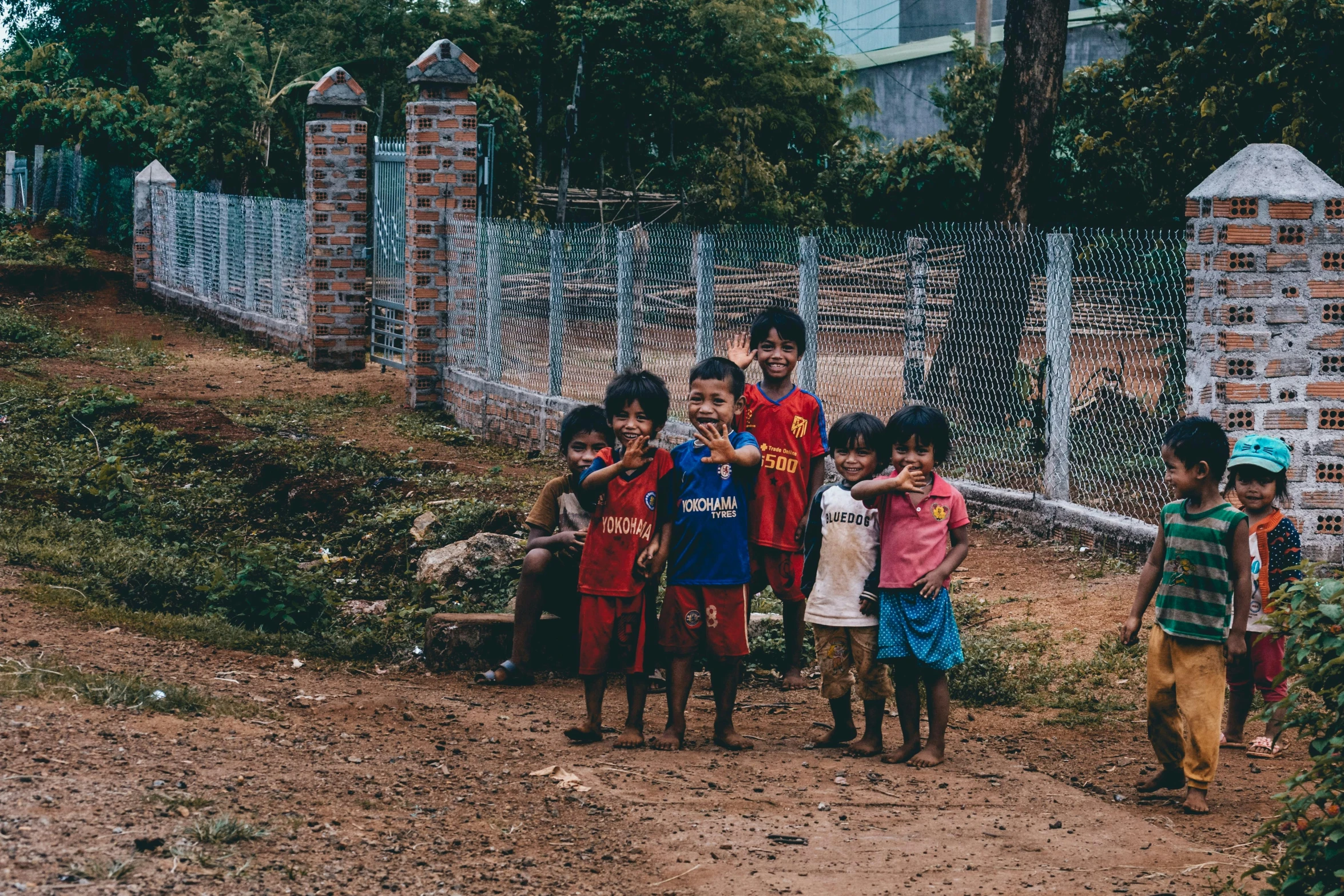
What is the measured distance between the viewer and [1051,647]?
648 cm

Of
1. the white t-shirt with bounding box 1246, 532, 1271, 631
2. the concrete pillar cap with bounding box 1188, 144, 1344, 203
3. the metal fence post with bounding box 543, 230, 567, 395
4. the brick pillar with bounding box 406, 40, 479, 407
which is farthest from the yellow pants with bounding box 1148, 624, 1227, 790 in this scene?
the brick pillar with bounding box 406, 40, 479, 407

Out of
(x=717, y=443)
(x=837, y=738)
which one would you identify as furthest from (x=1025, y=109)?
(x=837, y=738)

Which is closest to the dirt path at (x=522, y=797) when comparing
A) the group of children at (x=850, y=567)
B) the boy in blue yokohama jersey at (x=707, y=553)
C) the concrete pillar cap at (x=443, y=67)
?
the group of children at (x=850, y=567)

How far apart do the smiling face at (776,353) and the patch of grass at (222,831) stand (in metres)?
2.65

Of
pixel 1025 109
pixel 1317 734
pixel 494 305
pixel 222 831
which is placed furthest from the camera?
pixel 494 305

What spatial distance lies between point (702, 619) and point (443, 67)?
9173 millimetres

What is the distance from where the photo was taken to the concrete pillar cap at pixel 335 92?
1622 centimetres

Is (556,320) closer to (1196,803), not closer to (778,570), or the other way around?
(778,570)

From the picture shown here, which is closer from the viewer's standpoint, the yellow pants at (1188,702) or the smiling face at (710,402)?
the yellow pants at (1188,702)

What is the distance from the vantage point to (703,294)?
9.70m

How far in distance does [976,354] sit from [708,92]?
2010 cm

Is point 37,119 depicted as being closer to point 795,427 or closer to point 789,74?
point 789,74

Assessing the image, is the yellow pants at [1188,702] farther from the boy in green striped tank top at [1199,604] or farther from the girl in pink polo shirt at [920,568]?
the girl in pink polo shirt at [920,568]

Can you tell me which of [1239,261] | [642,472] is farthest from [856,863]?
[1239,261]
